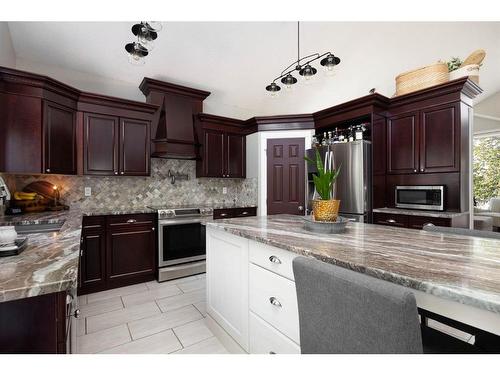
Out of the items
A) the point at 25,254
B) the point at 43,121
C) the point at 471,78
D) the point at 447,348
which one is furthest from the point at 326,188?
the point at 43,121

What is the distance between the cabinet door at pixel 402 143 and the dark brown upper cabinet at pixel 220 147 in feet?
7.68

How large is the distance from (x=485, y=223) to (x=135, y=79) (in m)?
6.21

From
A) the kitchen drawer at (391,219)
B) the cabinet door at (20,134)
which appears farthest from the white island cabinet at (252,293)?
the kitchen drawer at (391,219)

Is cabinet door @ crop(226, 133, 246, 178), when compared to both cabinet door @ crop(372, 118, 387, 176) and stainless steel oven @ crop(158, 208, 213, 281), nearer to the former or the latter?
stainless steel oven @ crop(158, 208, 213, 281)

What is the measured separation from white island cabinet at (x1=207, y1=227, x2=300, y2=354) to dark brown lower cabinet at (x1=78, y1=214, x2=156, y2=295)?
4.92 ft

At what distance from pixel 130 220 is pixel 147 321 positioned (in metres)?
1.32

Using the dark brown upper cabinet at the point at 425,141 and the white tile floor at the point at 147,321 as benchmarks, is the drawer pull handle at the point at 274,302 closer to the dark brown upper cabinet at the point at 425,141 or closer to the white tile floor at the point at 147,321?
the white tile floor at the point at 147,321

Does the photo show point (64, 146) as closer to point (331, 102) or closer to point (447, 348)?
point (447, 348)

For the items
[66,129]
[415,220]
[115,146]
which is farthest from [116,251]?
[415,220]

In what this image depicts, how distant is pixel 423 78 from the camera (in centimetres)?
312

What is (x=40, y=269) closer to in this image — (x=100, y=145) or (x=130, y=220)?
(x=130, y=220)

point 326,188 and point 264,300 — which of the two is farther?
point 326,188
